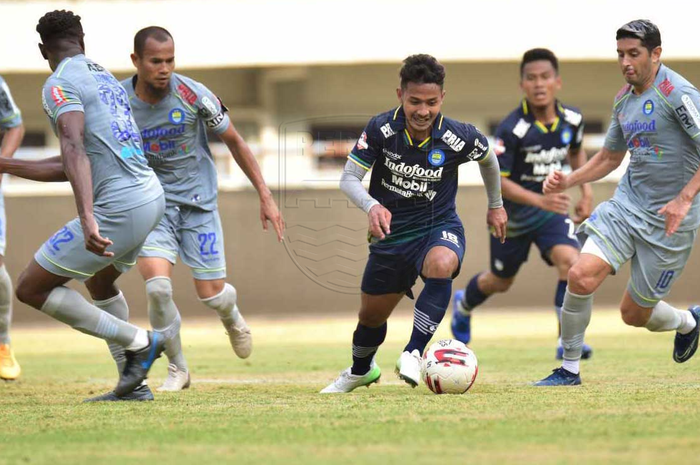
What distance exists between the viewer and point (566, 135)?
33.2 feet

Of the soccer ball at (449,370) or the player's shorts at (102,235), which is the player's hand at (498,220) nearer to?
the soccer ball at (449,370)

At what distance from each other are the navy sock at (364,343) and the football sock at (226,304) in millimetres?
1355

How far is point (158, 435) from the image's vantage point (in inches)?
206

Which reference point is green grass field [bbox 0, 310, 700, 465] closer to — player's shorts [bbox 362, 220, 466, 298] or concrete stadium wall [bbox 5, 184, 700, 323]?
player's shorts [bbox 362, 220, 466, 298]

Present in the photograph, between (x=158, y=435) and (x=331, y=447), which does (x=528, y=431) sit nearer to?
(x=331, y=447)

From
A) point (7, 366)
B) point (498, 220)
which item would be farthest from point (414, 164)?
point (7, 366)

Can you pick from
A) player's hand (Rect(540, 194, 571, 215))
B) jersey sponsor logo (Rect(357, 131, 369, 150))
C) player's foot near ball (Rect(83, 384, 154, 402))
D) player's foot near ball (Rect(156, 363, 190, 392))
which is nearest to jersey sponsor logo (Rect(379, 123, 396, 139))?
jersey sponsor logo (Rect(357, 131, 369, 150))

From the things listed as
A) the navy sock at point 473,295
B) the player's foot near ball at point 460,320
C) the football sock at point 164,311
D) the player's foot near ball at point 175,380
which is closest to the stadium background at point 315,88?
the player's foot near ball at point 460,320

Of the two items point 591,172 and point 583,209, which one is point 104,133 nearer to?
point 591,172

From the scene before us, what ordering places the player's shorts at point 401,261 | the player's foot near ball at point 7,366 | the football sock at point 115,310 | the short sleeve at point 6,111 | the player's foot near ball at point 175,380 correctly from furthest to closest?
1. the short sleeve at point 6,111
2. the player's foot near ball at point 7,366
3. the player's foot near ball at point 175,380
4. the football sock at point 115,310
5. the player's shorts at point 401,261

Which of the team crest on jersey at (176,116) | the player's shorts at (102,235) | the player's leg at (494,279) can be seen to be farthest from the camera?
the player's leg at (494,279)

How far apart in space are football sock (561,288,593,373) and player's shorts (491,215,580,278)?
2573 mm

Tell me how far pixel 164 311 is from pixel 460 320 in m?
4.40

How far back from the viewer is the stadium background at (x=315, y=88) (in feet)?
57.4
